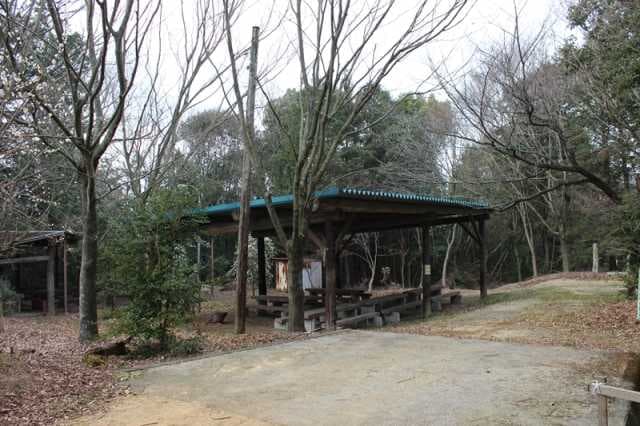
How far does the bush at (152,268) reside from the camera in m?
7.56

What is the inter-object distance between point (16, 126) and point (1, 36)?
1.34 metres

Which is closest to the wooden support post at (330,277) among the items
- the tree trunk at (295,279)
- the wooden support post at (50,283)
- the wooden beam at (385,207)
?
the wooden beam at (385,207)

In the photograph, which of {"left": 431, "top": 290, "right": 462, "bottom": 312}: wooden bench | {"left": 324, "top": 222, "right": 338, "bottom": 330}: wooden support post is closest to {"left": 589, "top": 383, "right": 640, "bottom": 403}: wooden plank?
{"left": 324, "top": 222, "right": 338, "bottom": 330}: wooden support post

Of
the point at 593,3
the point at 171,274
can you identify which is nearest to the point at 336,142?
the point at 171,274

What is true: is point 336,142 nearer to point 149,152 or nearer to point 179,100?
point 179,100

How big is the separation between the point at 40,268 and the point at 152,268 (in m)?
15.5

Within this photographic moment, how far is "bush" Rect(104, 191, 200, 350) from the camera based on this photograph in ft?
24.8

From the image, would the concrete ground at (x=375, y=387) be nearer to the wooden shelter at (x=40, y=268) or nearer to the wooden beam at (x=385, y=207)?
the wooden beam at (x=385, y=207)

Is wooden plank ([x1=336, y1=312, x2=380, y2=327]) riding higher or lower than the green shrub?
lower

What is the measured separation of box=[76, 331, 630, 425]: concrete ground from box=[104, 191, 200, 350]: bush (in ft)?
2.97

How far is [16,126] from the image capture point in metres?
7.45

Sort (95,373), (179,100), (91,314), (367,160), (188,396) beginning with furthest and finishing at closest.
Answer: (367,160), (179,100), (91,314), (95,373), (188,396)

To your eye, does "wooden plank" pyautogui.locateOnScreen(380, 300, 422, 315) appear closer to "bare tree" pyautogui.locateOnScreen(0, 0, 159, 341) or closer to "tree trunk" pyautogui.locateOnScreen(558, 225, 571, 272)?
"bare tree" pyautogui.locateOnScreen(0, 0, 159, 341)

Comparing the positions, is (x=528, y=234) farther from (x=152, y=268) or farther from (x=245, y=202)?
(x=152, y=268)
